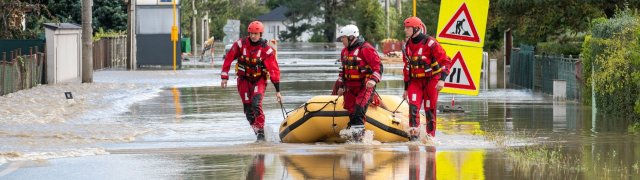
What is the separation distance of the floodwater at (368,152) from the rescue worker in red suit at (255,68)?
0.39 metres

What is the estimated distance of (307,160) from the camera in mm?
14320

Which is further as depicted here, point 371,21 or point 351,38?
point 371,21

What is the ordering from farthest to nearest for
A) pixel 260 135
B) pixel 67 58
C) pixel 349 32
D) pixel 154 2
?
pixel 154 2 → pixel 67 58 → pixel 260 135 → pixel 349 32

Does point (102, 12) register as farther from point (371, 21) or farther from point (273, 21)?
point (273, 21)

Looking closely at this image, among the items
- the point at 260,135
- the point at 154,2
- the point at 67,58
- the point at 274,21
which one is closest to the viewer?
the point at 260,135

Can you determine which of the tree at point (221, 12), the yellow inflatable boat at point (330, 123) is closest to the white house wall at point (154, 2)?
the tree at point (221, 12)

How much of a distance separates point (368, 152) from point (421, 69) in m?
2.12

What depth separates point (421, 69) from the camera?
17.0m

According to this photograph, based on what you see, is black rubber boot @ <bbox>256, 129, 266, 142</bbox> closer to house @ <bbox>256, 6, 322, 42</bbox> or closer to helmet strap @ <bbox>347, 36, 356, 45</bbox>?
helmet strap @ <bbox>347, 36, 356, 45</bbox>

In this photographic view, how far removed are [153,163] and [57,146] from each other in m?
3.14

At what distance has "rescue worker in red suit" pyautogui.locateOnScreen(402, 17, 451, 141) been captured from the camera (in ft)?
55.5

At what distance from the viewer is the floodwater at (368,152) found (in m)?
13.0

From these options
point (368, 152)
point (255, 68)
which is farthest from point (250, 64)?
point (368, 152)

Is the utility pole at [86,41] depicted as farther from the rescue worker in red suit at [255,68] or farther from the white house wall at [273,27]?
the white house wall at [273,27]
